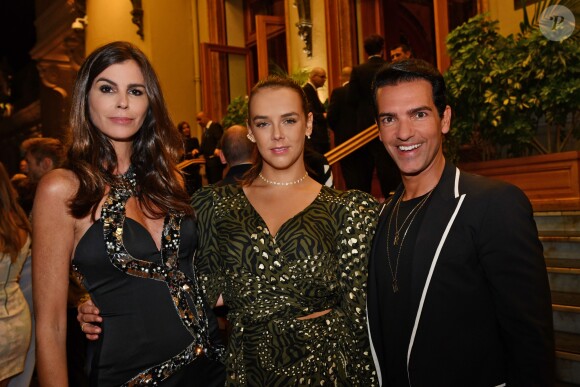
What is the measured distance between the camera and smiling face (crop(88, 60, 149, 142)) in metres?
1.93

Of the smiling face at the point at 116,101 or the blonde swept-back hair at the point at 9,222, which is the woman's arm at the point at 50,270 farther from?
the blonde swept-back hair at the point at 9,222

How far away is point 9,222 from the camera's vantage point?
304cm

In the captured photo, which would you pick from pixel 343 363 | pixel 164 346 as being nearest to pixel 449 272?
pixel 343 363

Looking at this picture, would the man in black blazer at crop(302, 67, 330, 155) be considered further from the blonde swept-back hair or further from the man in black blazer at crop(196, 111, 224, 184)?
the blonde swept-back hair

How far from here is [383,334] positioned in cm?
195

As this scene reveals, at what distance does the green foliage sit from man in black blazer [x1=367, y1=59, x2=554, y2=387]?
3501 mm

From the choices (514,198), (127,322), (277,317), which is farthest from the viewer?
(277,317)

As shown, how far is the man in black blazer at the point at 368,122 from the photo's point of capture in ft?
19.6

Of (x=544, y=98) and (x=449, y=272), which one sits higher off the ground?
(x=544, y=98)

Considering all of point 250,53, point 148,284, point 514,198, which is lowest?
point 148,284

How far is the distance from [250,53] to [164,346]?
11215 mm

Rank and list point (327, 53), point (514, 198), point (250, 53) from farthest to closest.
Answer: point (250, 53) → point (327, 53) → point (514, 198)

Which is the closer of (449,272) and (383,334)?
(449,272)

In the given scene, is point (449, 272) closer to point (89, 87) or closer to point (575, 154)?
point (89, 87)
